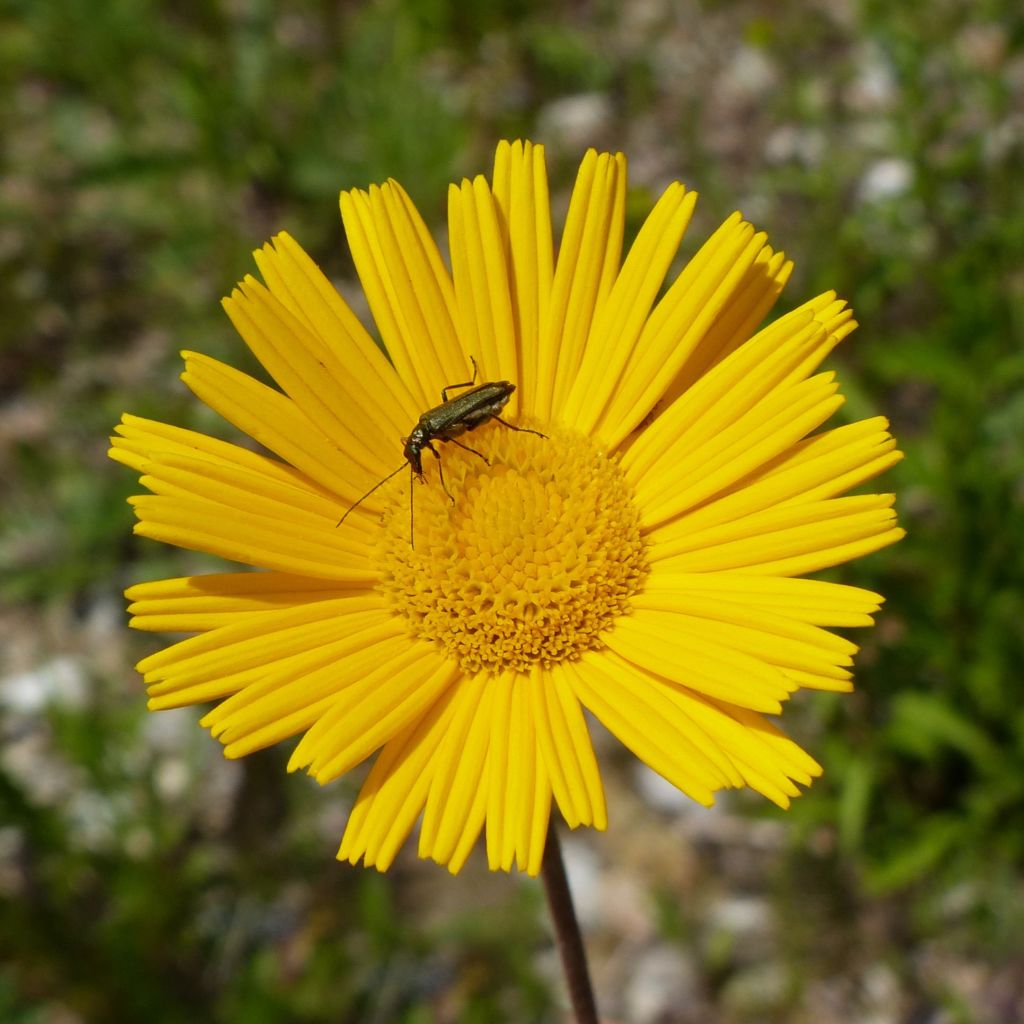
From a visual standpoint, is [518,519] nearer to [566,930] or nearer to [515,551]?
[515,551]

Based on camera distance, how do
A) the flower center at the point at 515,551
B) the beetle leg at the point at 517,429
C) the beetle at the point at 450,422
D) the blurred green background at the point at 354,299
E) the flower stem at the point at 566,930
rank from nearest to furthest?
the flower stem at the point at 566,930, the flower center at the point at 515,551, the beetle at the point at 450,422, the beetle leg at the point at 517,429, the blurred green background at the point at 354,299

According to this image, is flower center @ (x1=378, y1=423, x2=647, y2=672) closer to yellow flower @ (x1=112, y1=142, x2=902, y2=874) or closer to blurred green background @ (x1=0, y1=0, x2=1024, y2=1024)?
yellow flower @ (x1=112, y1=142, x2=902, y2=874)

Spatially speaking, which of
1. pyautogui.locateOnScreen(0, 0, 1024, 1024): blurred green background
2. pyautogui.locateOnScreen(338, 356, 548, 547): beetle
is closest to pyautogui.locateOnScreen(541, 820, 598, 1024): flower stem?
pyautogui.locateOnScreen(338, 356, 548, 547): beetle

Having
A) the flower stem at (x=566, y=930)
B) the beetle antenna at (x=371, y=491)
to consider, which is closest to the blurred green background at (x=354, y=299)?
the beetle antenna at (x=371, y=491)

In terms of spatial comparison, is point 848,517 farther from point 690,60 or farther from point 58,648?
point 690,60

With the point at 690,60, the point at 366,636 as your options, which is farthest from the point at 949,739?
the point at 690,60

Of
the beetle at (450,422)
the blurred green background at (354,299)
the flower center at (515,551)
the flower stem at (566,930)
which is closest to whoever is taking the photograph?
the flower stem at (566,930)

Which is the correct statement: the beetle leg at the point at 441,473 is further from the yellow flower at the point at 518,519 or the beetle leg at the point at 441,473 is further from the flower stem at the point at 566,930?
the flower stem at the point at 566,930
